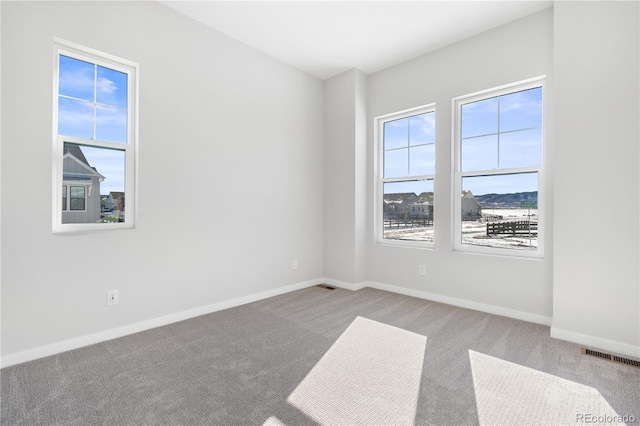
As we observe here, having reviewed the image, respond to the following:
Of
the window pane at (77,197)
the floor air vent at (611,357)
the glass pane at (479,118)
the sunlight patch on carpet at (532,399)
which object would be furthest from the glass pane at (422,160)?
the window pane at (77,197)

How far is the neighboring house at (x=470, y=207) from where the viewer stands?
11.4ft

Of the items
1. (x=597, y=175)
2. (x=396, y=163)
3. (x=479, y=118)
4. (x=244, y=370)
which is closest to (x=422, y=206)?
(x=396, y=163)

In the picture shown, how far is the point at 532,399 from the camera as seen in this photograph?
179 cm

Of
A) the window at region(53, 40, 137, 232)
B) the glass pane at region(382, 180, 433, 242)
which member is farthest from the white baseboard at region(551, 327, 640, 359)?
the window at region(53, 40, 137, 232)

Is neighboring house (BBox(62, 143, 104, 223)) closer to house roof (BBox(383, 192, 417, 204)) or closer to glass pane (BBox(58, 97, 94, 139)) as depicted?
glass pane (BBox(58, 97, 94, 139))

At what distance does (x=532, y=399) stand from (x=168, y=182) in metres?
3.21

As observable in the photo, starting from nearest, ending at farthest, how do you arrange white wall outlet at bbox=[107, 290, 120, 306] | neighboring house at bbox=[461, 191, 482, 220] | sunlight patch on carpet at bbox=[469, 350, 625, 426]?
sunlight patch on carpet at bbox=[469, 350, 625, 426] < white wall outlet at bbox=[107, 290, 120, 306] < neighboring house at bbox=[461, 191, 482, 220]

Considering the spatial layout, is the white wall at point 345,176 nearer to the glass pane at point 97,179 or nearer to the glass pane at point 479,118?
the glass pane at point 479,118

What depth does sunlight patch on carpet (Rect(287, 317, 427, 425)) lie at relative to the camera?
5.47 feet

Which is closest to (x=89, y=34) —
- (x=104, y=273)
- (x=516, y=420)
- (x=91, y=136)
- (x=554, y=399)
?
(x=91, y=136)

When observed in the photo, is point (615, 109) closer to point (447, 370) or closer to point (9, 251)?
point (447, 370)

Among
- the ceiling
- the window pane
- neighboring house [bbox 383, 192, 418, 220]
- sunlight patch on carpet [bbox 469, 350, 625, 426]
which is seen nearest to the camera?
sunlight patch on carpet [bbox 469, 350, 625, 426]

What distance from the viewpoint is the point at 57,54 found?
2371 mm

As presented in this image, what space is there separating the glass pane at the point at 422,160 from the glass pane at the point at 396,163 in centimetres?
7
